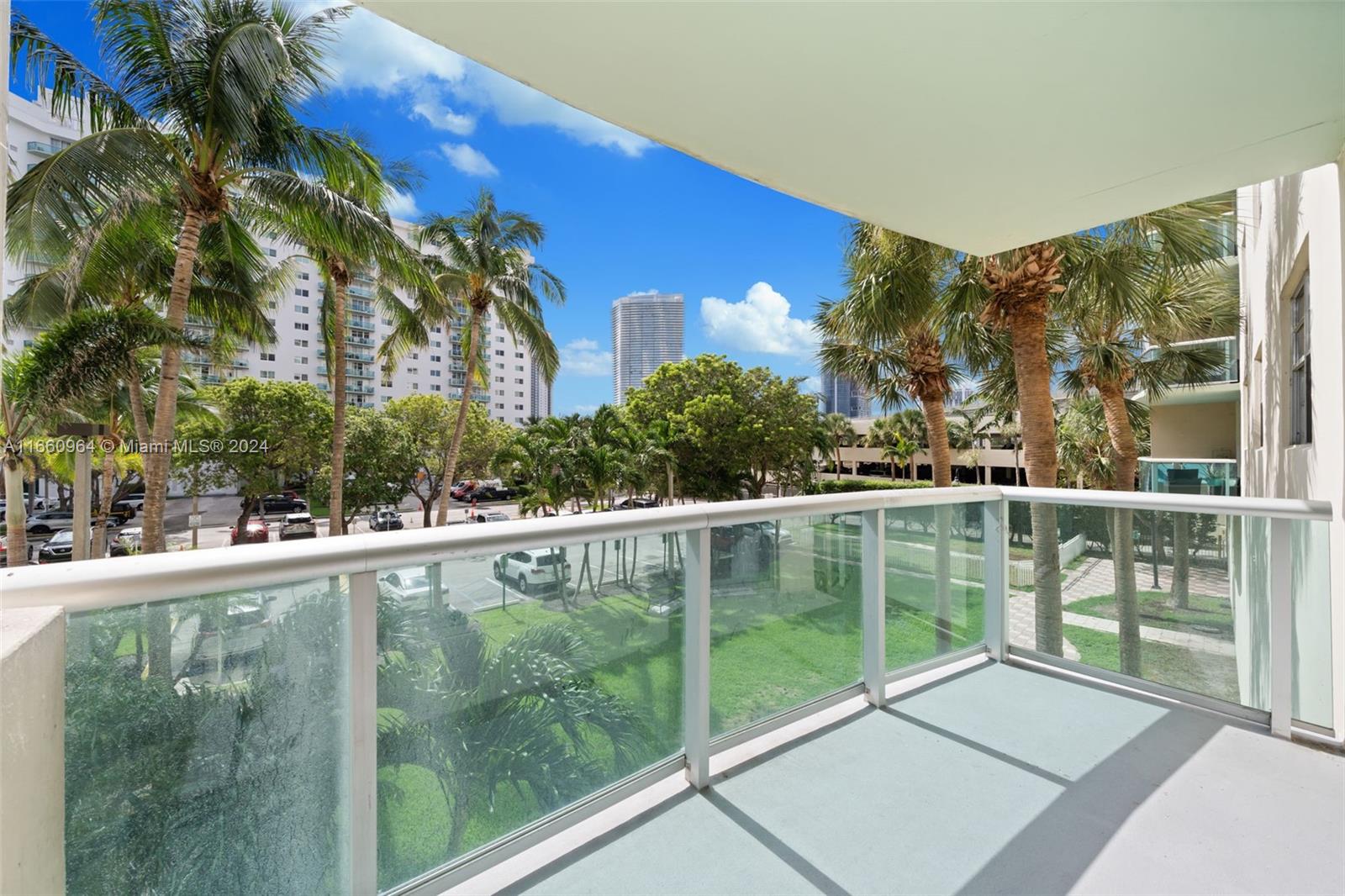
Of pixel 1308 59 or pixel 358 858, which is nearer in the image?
pixel 358 858

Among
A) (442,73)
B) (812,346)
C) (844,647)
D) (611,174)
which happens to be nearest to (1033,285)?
(844,647)

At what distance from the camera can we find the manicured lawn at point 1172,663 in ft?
9.25

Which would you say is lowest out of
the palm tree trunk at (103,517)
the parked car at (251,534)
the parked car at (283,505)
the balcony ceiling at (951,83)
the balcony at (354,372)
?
the parked car at (251,534)

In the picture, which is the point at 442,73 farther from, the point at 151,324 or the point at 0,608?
the point at 0,608

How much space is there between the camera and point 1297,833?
197 cm

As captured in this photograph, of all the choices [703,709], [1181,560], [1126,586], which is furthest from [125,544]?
[1181,560]

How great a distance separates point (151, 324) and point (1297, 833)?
13067 mm

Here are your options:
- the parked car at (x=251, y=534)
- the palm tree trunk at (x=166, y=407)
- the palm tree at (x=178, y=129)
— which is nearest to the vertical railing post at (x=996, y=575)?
the palm tree at (x=178, y=129)

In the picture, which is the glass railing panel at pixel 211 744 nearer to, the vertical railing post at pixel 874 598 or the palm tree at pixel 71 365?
the vertical railing post at pixel 874 598

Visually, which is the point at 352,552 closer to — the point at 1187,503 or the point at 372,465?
the point at 1187,503

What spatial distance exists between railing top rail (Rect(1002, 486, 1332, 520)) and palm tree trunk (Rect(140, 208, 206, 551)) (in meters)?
12.1

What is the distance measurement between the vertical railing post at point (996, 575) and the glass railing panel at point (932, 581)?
0.13 feet

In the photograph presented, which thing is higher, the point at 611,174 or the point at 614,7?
the point at 611,174

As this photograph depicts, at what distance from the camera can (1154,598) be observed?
10.1 ft
